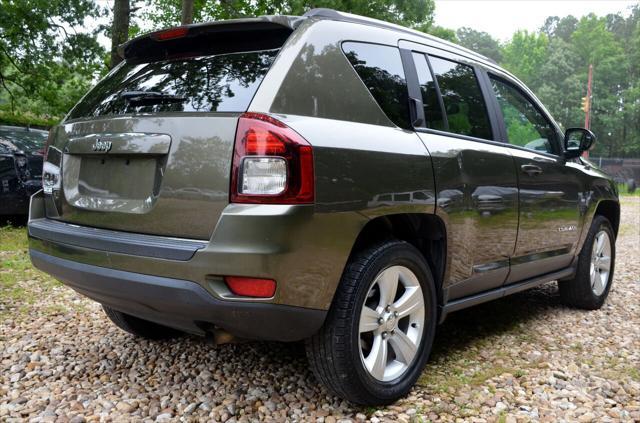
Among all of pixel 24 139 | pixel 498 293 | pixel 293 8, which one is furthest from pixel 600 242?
pixel 293 8

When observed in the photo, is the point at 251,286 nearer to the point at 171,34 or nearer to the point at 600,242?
the point at 171,34

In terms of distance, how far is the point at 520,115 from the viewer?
387 cm

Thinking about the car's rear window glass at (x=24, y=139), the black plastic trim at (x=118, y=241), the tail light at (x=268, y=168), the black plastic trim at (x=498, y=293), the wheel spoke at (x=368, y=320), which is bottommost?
the black plastic trim at (x=498, y=293)

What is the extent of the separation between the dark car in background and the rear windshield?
17.2 ft

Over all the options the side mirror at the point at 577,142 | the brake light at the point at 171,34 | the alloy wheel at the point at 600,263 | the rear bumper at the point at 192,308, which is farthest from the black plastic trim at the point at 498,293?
the brake light at the point at 171,34

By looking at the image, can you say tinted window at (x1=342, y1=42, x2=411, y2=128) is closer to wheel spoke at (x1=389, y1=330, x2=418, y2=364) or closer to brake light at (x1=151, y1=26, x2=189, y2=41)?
brake light at (x1=151, y1=26, x2=189, y2=41)

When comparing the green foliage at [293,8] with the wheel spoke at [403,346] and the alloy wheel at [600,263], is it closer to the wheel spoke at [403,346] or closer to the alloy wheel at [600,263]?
the alloy wheel at [600,263]

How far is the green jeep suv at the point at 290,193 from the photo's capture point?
2129 millimetres

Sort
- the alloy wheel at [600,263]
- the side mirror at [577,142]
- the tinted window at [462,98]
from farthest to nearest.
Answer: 1. the alloy wheel at [600,263]
2. the side mirror at [577,142]
3. the tinted window at [462,98]

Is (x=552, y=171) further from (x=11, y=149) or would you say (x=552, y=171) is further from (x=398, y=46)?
(x=11, y=149)

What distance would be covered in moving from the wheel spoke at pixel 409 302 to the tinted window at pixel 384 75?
31.7 inches

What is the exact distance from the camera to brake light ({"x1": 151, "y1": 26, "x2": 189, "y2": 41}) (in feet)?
8.75

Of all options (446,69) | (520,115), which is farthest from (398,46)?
(520,115)

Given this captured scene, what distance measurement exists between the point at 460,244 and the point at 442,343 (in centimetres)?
94
